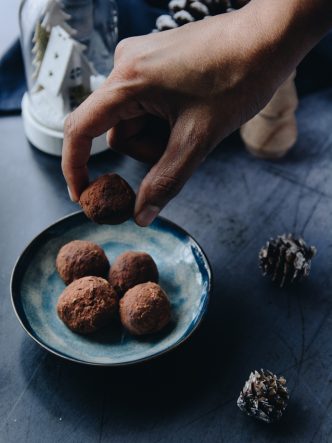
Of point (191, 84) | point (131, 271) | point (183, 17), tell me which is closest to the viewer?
point (191, 84)

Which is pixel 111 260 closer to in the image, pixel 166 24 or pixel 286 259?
pixel 286 259

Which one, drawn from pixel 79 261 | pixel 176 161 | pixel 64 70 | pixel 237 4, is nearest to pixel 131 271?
pixel 79 261

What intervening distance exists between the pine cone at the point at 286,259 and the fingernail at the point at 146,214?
24cm

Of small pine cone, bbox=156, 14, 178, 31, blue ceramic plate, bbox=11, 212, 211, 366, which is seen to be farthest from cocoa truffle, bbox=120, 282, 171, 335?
small pine cone, bbox=156, 14, 178, 31

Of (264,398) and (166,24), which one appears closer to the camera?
(264,398)

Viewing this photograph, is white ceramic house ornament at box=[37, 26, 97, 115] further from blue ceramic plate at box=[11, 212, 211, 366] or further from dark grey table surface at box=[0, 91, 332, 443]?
blue ceramic plate at box=[11, 212, 211, 366]

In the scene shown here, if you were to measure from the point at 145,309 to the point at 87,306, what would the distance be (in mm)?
80

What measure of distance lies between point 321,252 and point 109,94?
0.46 meters

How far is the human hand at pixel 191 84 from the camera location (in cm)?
75

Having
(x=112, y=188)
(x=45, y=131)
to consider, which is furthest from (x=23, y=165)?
(x=112, y=188)

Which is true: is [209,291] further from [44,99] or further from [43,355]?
[44,99]

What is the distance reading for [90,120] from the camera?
31.5 inches

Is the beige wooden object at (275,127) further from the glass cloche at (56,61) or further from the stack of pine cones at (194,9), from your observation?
the glass cloche at (56,61)

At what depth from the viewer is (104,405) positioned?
81 centimetres
